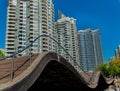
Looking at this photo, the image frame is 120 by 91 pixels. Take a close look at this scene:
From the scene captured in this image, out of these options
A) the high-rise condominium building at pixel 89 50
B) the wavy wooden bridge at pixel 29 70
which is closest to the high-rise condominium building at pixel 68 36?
the high-rise condominium building at pixel 89 50

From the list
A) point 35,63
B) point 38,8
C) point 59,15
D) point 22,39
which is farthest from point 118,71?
point 59,15

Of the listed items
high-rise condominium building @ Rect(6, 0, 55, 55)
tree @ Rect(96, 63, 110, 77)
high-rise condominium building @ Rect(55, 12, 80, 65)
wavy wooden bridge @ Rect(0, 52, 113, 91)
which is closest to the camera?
wavy wooden bridge @ Rect(0, 52, 113, 91)

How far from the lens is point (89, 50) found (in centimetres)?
18300

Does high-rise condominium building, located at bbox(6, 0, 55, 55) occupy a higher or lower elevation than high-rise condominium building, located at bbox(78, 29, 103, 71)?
higher

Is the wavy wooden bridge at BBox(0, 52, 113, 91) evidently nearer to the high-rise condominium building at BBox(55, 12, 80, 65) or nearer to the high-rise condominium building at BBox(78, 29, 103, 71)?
the high-rise condominium building at BBox(55, 12, 80, 65)

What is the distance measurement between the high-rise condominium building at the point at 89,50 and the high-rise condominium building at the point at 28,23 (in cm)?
7095

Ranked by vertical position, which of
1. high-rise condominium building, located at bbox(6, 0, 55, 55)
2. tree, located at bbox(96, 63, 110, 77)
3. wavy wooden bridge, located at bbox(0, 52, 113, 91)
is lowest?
tree, located at bbox(96, 63, 110, 77)

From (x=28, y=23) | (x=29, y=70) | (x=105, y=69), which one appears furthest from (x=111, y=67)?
(x=29, y=70)

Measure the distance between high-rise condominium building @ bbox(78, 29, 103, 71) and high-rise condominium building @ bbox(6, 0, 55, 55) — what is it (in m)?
70.9

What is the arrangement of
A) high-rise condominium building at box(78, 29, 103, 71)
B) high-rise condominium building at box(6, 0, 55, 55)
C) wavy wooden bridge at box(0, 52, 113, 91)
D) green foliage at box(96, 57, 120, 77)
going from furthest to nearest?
high-rise condominium building at box(78, 29, 103, 71)
high-rise condominium building at box(6, 0, 55, 55)
green foliage at box(96, 57, 120, 77)
wavy wooden bridge at box(0, 52, 113, 91)

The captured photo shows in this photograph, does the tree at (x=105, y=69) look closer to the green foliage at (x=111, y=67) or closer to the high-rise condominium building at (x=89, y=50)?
the green foliage at (x=111, y=67)

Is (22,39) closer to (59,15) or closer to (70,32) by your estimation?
(70,32)

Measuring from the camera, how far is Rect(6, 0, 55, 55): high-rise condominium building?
99312mm

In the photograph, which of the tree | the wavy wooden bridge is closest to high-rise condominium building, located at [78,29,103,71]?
the tree
